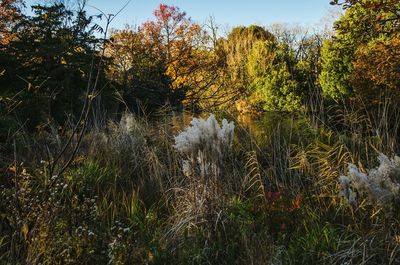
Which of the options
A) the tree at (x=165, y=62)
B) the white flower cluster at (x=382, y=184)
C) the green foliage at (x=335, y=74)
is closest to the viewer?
the white flower cluster at (x=382, y=184)

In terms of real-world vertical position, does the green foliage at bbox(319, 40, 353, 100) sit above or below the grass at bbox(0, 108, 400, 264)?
above

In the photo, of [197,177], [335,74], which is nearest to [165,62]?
[335,74]

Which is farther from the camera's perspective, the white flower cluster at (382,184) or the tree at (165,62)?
the tree at (165,62)

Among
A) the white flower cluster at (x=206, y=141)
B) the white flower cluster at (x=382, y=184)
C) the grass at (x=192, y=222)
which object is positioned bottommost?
the grass at (x=192, y=222)

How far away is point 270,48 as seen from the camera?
1420 cm

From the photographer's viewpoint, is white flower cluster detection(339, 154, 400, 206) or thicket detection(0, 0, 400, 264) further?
thicket detection(0, 0, 400, 264)

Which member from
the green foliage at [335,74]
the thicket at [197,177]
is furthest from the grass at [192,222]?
the green foliage at [335,74]

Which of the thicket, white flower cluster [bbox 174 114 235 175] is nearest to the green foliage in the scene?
the thicket

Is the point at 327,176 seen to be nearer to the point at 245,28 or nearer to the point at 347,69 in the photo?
the point at 347,69

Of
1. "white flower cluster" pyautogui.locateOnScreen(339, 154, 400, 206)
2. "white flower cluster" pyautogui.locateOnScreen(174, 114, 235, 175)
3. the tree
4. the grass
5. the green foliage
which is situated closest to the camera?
"white flower cluster" pyautogui.locateOnScreen(339, 154, 400, 206)

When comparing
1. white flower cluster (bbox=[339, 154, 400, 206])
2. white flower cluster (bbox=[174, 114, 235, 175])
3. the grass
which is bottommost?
the grass

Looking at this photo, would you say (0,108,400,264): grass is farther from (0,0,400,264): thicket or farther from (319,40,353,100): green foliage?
(319,40,353,100): green foliage

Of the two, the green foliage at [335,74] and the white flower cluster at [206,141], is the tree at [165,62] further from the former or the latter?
the white flower cluster at [206,141]

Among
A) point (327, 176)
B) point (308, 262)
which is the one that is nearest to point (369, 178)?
point (308, 262)
